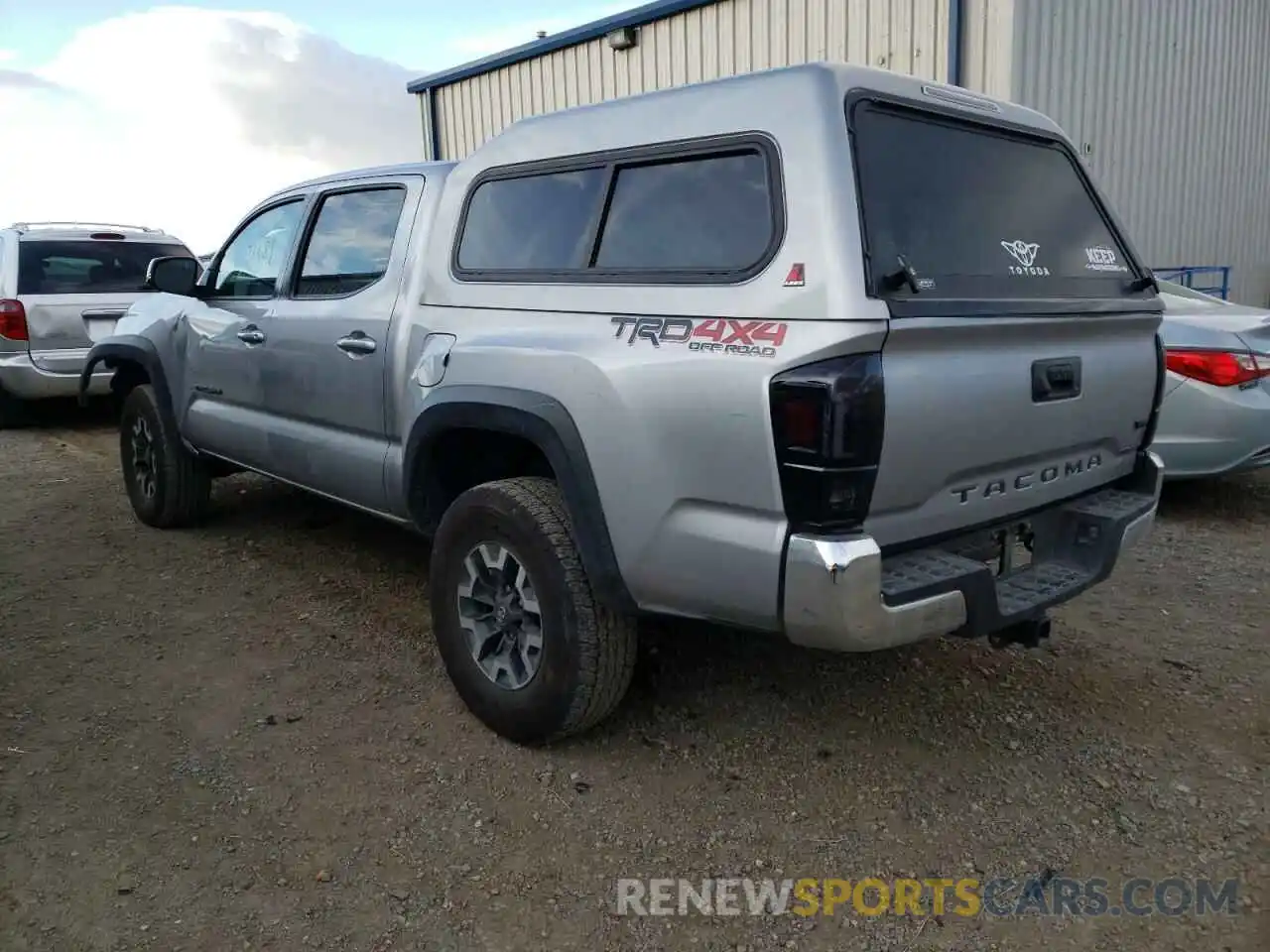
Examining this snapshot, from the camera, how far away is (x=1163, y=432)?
18.1ft

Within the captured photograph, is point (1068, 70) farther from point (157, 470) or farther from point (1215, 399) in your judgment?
point (157, 470)

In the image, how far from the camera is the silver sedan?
17.7 feet

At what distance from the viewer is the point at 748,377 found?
2449 millimetres

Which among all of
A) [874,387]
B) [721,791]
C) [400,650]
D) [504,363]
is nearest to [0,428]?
[400,650]

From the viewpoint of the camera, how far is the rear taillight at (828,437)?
233 cm

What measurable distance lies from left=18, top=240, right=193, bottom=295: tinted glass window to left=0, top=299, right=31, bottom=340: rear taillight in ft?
0.45

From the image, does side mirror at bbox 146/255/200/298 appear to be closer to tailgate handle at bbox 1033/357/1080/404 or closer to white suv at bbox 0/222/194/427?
tailgate handle at bbox 1033/357/1080/404

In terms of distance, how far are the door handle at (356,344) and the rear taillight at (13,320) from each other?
6.09 metres

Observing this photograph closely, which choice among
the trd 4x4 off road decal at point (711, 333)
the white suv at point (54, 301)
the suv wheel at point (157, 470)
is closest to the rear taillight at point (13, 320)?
the white suv at point (54, 301)

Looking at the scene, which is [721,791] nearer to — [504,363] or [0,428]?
[504,363]

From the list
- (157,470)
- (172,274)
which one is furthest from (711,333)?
(157,470)

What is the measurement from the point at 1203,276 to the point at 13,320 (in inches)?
490

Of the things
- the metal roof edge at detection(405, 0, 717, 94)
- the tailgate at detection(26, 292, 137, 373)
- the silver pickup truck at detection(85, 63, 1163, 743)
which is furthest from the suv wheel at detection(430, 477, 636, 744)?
the metal roof edge at detection(405, 0, 717, 94)

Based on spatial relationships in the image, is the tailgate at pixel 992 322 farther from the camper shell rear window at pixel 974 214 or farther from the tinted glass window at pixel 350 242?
the tinted glass window at pixel 350 242
